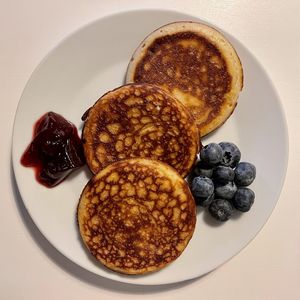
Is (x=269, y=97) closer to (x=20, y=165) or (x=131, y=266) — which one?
(x=131, y=266)

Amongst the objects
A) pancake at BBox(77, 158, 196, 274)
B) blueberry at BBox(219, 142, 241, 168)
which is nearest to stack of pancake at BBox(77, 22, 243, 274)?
pancake at BBox(77, 158, 196, 274)

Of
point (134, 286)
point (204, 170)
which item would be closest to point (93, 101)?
point (204, 170)

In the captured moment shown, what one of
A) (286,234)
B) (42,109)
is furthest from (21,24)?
(286,234)

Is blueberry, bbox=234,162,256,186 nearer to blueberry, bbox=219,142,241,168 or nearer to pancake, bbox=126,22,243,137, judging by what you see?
blueberry, bbox=219,142,241,168

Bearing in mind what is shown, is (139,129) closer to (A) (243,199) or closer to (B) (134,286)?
(A) (243,199)

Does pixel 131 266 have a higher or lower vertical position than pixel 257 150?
lower
